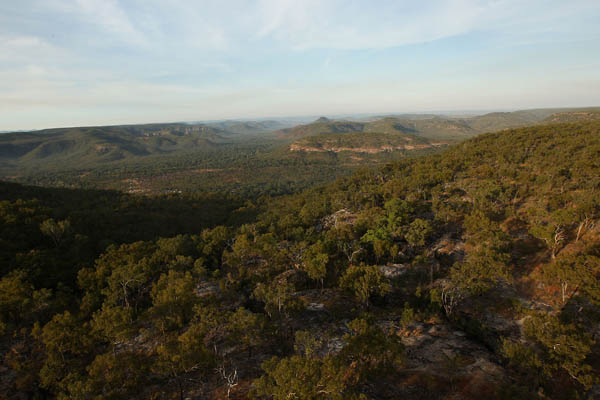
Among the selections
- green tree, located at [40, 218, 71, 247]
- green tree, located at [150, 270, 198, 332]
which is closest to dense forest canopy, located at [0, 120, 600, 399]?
green tree, located at [150, 270, 198, 332]

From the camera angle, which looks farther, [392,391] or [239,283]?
[239,283]

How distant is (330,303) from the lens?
41156 mm

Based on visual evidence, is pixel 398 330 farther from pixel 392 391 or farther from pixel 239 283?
pixel 239 283

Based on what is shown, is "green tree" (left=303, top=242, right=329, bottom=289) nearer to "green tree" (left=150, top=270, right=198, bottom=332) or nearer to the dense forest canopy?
the dense forest canopy

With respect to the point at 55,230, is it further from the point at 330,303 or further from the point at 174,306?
the point at 330,303

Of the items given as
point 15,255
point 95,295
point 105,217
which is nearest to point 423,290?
point 95,295

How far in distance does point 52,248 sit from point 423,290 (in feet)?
252

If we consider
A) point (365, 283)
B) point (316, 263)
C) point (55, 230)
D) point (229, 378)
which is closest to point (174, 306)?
point (229, 378)

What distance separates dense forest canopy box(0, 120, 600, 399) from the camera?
24.8 m

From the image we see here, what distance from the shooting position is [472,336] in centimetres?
3381

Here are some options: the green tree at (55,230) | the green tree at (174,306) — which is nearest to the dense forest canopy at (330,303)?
the green tree at (174,306)

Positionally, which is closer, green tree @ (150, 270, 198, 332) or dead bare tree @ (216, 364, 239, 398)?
dead bare tree @ (216, 364, 239, 398)

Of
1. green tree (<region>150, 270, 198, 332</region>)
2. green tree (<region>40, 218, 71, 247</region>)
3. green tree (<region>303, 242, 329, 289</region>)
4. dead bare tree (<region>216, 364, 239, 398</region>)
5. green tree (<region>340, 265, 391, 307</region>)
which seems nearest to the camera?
dead bare tree (<region>216, 364, 239, 398</region>)

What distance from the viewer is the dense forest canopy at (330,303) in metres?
24.8
